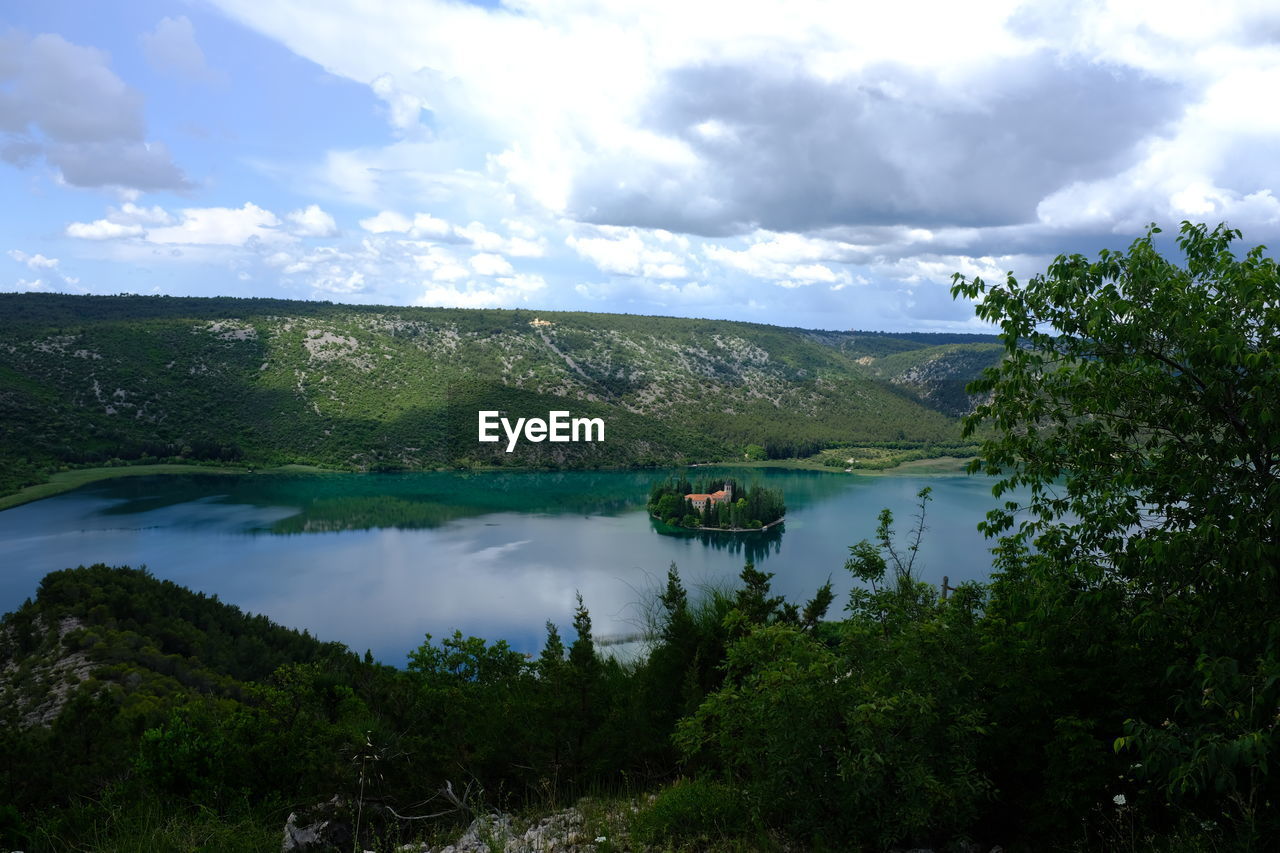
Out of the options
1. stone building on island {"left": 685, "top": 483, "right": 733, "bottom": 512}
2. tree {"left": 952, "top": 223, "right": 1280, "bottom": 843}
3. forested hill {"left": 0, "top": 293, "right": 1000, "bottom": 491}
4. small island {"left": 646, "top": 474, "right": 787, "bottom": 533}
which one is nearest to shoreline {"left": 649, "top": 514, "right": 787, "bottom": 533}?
small island {"left": 646, "top": 474, "right": 787, "bottom": 533}

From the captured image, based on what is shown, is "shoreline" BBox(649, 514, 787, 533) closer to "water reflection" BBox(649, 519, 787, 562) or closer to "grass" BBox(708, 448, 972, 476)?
"water reflection" BBox(649, 519, 787, 562)

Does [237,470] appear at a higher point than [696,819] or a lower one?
lower

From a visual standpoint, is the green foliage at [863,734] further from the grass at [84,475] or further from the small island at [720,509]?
the grass at [84,475]

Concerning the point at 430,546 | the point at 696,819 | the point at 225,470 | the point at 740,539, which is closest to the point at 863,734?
the point at 696,819

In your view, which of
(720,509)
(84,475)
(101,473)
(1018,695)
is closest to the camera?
(1018,695)

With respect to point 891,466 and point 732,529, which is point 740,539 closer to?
point 732,529

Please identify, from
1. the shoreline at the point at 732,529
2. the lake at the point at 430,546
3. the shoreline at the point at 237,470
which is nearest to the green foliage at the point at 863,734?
the lake at the point at 430,546
